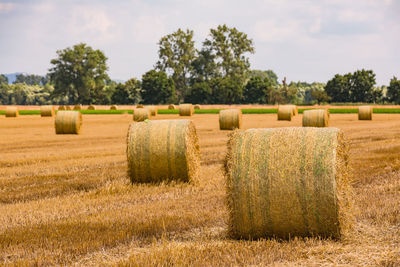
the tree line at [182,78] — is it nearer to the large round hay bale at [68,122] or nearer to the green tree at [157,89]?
the green tree at [157,89]

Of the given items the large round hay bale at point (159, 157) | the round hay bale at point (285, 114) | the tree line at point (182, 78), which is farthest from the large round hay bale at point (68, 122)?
the tree line at point (182, 78)

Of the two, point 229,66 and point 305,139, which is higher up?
point 229,66

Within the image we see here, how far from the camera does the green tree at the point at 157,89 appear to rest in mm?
106625

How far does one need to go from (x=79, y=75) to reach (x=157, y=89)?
22.0 metres

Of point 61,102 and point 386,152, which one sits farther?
point 61,102

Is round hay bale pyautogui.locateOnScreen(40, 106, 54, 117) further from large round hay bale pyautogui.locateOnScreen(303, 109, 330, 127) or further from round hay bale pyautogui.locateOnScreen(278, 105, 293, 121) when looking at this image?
large round hay bale pyautogui.locateOnScreen(303, 109, 330, 127)

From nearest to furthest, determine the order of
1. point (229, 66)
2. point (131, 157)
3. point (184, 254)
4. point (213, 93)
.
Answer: point (184, 254)
point (131, 157)
point (213, 93)
point (229, 66)

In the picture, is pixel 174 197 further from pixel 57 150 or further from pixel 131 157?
pixel 57 150

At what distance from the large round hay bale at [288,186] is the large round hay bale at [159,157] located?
464cm

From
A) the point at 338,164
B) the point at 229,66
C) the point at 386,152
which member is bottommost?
the point at 386,152

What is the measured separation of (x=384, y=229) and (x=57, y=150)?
15.0 meters

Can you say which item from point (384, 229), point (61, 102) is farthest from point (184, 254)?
point (61, 102)

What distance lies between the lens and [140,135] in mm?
11617

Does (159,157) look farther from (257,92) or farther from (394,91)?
(257,92)
